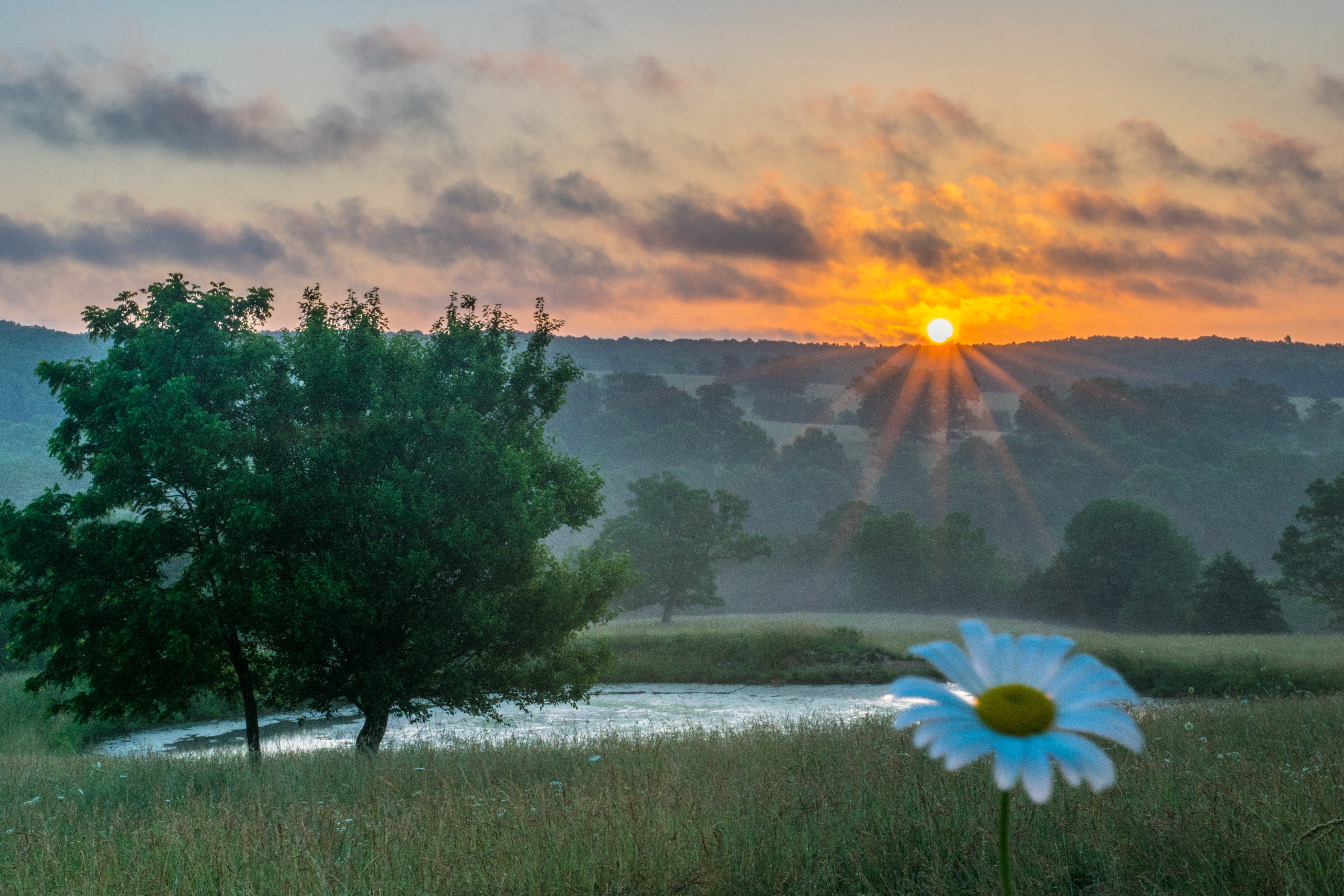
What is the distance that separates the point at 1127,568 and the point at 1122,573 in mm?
498

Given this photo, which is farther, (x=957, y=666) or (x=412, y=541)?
(x=412, y=541)

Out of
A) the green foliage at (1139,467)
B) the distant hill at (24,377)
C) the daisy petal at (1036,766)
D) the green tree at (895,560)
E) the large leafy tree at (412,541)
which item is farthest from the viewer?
the distant hill at (24,377)

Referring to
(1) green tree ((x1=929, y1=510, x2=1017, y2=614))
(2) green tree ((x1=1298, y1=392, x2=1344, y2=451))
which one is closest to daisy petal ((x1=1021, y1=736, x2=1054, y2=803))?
(1) green tree ((x1=929, y1=510, x2=1017, y2=614))

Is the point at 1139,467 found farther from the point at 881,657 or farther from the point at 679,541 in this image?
the point at 881,657

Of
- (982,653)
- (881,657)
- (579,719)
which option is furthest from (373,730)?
(881,657)

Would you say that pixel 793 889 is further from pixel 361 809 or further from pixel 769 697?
pixel 769 697

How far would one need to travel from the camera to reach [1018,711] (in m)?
1.25

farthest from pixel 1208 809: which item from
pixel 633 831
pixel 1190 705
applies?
pixel 1190 705

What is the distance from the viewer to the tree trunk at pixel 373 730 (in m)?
15.7

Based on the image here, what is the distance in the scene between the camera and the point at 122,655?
45.4 ft

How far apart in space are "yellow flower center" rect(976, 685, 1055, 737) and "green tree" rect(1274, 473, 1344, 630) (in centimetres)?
5539

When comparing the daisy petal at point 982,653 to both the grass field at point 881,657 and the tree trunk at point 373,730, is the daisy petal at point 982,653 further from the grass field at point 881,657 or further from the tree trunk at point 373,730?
the grass field at point 881,657

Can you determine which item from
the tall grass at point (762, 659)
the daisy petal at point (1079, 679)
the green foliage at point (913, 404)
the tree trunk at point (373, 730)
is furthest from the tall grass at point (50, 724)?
the green foliage at point (913, 404)

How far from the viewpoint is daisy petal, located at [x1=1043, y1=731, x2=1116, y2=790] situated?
A: 1117 mm
